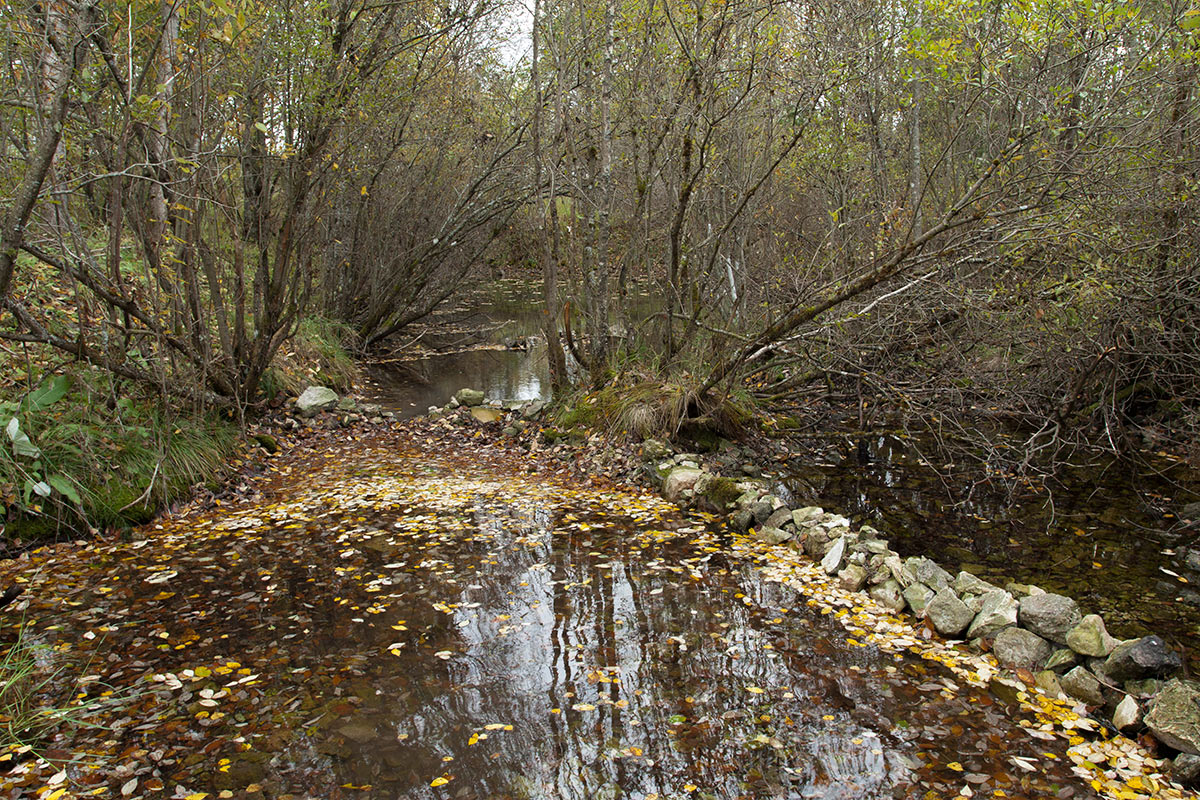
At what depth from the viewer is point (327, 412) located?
10398mm

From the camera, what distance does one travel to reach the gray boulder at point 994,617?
4284 mm

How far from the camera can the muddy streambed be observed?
320cm

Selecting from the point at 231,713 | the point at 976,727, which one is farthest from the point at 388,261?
the point at 976,727

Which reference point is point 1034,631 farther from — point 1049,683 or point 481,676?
point 481,676

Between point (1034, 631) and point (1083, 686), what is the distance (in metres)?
0.46

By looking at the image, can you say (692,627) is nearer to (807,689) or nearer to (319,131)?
(807,689)

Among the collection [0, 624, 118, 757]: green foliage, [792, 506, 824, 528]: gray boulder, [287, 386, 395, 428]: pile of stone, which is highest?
[287, 386, 395, 428]: pile of stone

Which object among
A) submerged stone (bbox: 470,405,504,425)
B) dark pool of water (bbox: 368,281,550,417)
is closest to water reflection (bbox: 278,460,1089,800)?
submerged stone (bbox: 470,405,504,425)

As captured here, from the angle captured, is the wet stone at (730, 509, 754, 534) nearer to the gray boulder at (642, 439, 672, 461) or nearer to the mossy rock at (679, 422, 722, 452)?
the gray boulder at (642, 439, 672, 461)

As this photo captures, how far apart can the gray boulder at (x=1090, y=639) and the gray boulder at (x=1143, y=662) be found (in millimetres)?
100

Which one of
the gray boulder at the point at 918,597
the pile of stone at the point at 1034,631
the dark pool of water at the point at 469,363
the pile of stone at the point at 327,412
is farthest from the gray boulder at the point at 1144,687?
the dark pool of water at the point at 469,363

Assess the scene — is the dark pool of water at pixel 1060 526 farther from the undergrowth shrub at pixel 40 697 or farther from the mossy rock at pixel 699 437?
the undergrowth shrub at pixel 40 697

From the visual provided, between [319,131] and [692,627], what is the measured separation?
23.6 feet

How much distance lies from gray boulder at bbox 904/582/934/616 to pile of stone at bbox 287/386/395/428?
776 centimetres
